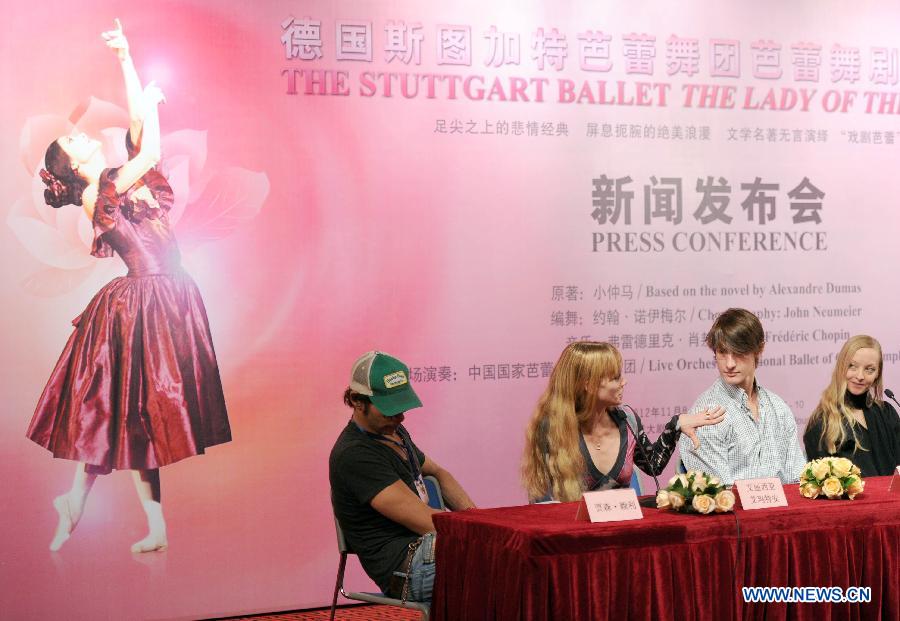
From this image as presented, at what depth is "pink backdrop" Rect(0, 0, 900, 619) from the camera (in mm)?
4484

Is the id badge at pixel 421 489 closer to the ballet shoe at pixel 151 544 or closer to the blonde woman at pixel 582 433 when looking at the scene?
the blonde woman at pixel 582 433

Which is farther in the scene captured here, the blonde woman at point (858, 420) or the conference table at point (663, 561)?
the blonde woman at point (858, 420)

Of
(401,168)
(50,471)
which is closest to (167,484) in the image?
(50,471)

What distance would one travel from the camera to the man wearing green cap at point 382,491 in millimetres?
3088

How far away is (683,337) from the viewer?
17.0 feet

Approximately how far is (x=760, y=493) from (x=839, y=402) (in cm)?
137

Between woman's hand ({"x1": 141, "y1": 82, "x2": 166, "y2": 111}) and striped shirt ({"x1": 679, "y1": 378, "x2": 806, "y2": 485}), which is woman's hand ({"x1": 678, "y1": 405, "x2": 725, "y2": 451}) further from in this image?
woman's hand ({"x1": 141, "y1": 82, "x2": 166, "y2": 111})

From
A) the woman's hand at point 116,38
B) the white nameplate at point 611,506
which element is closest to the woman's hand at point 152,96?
the woman's hand at point 116,38

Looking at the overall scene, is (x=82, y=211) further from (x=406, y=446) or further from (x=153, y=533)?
(x=406, y=446)

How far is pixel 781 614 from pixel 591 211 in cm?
256

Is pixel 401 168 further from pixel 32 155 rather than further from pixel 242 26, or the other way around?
pixel 32 155

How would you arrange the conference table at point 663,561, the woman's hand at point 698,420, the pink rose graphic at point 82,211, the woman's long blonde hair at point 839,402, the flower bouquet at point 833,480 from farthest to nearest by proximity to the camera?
1. the pink rose graphic at point 82,211
2. the woman's long blonde hair at point 839,402
3. the woman's hand at point 698,420
4. the flower bouquet at point 833,480
5. the conference table at point 663,561

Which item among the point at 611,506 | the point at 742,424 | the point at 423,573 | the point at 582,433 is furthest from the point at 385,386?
the point at 742,424

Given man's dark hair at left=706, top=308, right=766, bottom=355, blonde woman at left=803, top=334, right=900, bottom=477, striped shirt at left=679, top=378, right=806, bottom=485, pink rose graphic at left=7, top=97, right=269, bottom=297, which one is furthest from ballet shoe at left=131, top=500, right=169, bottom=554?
blonde woman at left=803, top=334, right=900, bottom=477
